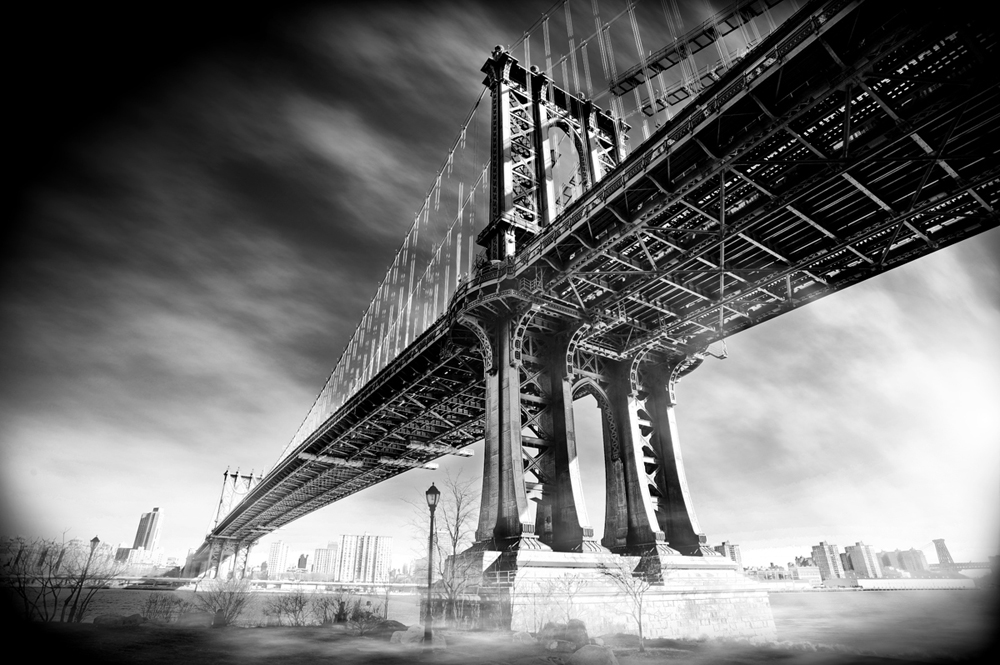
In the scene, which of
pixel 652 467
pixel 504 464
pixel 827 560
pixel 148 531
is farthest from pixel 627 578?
pixel 148 531

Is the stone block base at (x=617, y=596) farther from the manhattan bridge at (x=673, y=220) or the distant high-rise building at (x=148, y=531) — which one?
the distant high-rise building at (x=148, y=531)

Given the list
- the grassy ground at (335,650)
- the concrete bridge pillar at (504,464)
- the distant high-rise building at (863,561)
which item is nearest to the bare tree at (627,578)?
the grassy ground at (335,650)

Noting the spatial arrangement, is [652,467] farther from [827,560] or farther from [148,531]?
[148,531]

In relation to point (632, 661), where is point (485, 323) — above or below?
above

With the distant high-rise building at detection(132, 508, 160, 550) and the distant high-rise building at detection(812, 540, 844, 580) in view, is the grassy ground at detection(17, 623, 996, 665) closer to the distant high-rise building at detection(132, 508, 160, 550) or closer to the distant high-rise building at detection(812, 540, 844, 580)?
the distant high-rise building at detection(812, 540, 844, 580)

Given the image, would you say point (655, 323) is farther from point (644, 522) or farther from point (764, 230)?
point (644, 522)

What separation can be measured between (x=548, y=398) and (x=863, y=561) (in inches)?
2447

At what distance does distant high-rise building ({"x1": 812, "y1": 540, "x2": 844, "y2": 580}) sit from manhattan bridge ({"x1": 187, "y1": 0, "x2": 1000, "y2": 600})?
92.7 m

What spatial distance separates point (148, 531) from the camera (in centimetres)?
14562

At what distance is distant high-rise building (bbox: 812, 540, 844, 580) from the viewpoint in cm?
9410

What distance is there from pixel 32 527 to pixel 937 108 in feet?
75.4

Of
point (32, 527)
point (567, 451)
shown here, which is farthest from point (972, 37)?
point (32, 527)

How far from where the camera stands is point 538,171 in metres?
30.0

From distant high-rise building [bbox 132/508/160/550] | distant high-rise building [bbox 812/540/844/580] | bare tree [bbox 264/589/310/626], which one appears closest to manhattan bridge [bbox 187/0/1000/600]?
bare tree [bbox 264/589/310/626]
